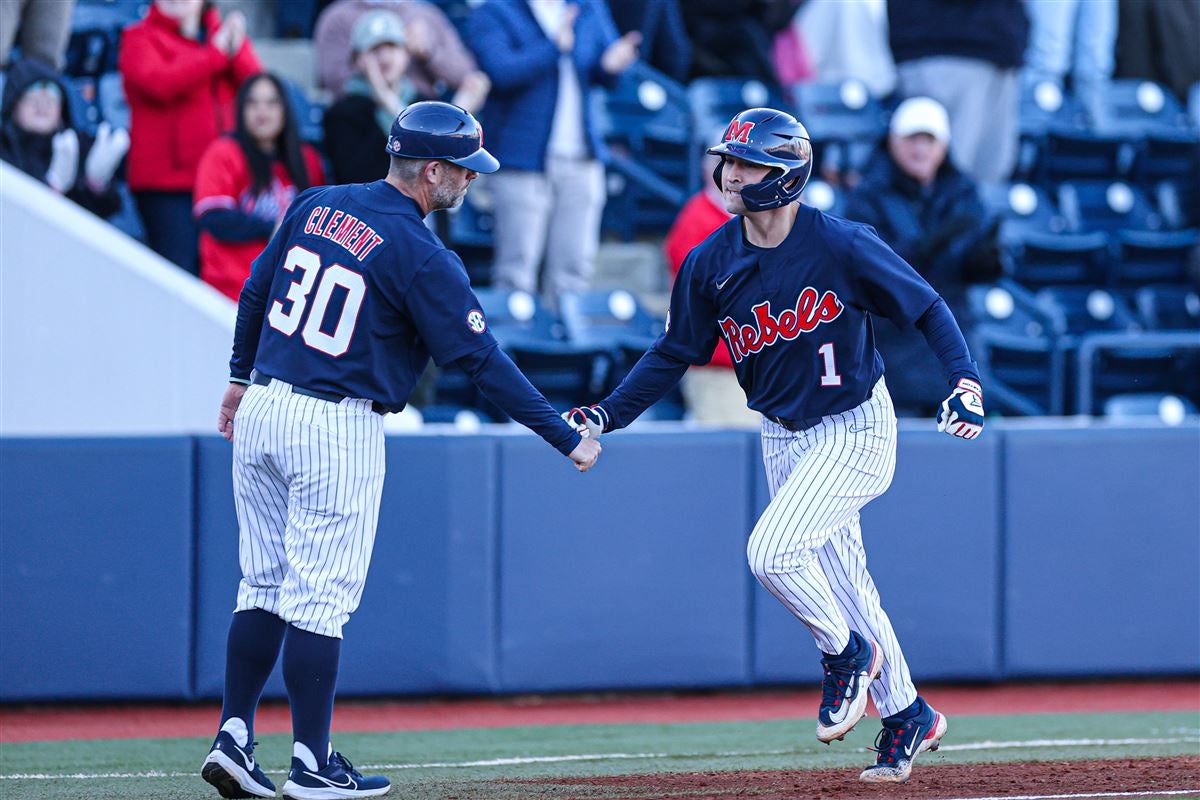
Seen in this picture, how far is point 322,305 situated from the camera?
471 cm

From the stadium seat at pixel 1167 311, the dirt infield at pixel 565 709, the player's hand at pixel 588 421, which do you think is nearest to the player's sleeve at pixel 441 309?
the player's hand at pixel 588 421

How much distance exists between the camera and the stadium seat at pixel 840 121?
1034 cm

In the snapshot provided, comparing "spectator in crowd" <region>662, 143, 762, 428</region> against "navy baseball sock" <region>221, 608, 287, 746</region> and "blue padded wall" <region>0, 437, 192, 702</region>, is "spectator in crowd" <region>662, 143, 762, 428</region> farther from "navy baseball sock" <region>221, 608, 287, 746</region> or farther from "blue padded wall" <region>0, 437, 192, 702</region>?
"navy baseball sock" <region>221, 608, 287, 746</region>

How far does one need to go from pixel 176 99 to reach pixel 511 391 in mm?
3943

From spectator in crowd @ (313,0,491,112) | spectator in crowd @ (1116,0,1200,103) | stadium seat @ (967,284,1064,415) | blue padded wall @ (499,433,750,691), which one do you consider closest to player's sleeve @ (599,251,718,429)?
blue padded wall @ (499,433,750,691)

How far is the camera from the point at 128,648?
22.7 feet

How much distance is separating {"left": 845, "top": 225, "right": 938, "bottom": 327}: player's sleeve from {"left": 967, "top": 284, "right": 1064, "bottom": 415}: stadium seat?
4.27 m

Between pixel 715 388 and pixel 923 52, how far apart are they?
3.08m

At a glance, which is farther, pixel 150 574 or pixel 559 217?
pixel 559 217

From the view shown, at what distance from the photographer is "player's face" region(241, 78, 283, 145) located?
24.7ft

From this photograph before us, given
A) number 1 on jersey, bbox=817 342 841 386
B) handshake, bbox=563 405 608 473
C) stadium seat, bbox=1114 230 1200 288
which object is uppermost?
stadium seat, bbox=1114 230 1200 288

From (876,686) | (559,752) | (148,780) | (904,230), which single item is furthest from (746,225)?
(904,230)

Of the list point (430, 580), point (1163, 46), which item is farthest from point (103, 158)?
point (1163, 46)

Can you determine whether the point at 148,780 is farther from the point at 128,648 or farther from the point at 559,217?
the point at 559,217
